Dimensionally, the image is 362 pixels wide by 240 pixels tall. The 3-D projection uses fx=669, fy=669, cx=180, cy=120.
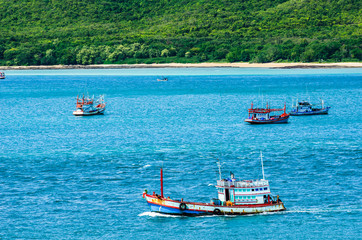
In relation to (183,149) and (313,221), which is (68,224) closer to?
(313,221)

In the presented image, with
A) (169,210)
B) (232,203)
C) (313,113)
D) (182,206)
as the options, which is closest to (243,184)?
(232,203)

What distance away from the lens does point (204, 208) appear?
56688 mm

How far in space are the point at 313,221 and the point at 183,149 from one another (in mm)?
34762

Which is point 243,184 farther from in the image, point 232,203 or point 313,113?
point 313,113

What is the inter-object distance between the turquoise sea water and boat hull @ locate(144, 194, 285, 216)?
511mm

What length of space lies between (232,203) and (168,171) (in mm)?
18385

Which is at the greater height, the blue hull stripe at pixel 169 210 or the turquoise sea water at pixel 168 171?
the blue hull stripe at pixel 169 210

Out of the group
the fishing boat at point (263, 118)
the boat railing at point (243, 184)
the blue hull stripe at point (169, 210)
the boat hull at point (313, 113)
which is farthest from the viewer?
the boat hull at point (313, 113)

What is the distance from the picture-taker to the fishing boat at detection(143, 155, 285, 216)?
5650 centimetres

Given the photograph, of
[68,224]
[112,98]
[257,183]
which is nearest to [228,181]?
[257,183]

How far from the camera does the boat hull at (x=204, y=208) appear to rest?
185ft

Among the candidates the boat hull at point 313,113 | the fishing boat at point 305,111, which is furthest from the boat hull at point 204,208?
the fishing boat at point 305,111

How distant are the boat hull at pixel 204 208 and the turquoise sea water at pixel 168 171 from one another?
511 millimetres

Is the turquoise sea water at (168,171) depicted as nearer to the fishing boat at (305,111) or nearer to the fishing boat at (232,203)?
the fishing boat at (232,203)
